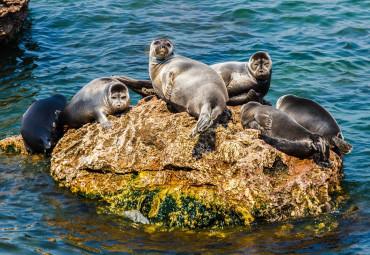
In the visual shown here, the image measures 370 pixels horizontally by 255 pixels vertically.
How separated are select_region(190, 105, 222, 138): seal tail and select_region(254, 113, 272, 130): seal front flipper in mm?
600

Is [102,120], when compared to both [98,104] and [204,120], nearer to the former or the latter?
[98,104]

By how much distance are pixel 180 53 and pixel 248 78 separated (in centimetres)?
545

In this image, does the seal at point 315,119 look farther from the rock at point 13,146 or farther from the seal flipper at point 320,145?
the rock at point 13,146

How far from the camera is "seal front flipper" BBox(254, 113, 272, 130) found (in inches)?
268

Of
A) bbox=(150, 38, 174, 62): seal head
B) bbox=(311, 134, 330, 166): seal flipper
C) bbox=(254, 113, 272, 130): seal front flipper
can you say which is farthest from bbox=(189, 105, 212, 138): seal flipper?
bbox=(150, 38, 174, 62): seal head

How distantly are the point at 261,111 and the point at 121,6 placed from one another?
1129cm

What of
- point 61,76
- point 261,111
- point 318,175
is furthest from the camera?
point 61,76

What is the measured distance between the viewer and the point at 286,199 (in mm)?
6070

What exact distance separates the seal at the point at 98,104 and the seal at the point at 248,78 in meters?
1.76

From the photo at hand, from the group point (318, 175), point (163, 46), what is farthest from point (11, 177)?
point (318, 175)

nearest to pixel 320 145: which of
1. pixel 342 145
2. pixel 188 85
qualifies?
pixel 342 145

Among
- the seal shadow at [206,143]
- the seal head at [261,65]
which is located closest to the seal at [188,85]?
the seal shadow at [206,143]

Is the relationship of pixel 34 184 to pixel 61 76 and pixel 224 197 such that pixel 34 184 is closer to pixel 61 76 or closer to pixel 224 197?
pixel 224 197

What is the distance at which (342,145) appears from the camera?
693 cm
